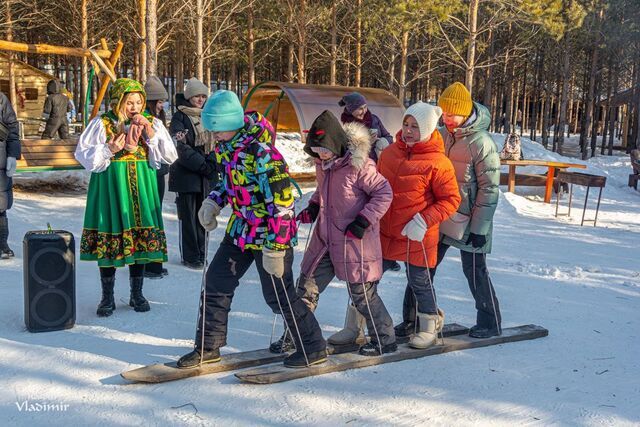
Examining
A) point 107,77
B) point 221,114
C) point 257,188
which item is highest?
point 107,77

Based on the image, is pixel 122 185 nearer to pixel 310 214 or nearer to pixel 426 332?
pixel 310 214

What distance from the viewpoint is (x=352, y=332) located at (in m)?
4.27

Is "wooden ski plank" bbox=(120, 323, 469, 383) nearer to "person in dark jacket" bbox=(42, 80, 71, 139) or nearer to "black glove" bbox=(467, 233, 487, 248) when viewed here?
"black glove" bbox=(467, 233, 487, 248)

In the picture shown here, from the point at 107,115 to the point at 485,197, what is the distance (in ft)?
8.52

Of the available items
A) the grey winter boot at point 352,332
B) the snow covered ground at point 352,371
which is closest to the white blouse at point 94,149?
the snow covered ground at point 352,371

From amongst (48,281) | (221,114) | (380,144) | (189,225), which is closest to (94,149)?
(48,281)

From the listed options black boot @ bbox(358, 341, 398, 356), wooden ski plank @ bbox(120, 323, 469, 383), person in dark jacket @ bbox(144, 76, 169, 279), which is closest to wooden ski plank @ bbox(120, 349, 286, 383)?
wooden ski plank @ bbox(120, 323, 469, 383)

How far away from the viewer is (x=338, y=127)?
3.71 metres

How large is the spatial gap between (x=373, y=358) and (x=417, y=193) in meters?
1.01

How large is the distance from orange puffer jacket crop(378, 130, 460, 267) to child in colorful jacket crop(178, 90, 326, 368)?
0.70m

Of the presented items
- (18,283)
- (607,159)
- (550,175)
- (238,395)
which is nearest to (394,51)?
(607,159)

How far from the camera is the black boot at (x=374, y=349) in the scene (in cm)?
402

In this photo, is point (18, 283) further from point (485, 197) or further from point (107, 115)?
point (485, 197)

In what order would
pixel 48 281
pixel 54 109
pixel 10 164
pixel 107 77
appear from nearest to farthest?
pixel 48 281, pixel 10 164, pixel 107 77, pixel 54 109
